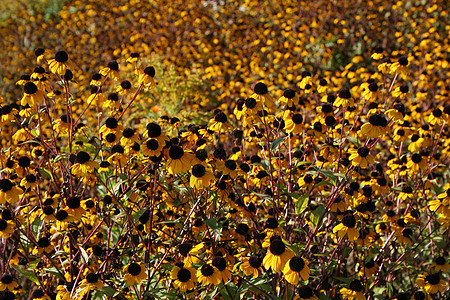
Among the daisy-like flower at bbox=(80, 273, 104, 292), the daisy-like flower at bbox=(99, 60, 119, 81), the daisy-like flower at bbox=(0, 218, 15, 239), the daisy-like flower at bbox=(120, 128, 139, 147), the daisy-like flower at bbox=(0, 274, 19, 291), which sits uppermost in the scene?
the daisy-like flower at bbox=(99, 60, 119, 81)

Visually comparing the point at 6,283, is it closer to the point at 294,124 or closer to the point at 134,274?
the point at 134,274

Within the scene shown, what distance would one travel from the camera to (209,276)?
1.67 metres

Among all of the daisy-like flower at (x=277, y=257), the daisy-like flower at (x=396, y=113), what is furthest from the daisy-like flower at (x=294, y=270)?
the daisy-like flower at (x=396, y=113)

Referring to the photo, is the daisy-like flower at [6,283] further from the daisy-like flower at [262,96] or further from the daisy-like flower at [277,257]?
the daisy-like flower at [262,96]

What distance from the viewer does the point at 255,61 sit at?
646cm

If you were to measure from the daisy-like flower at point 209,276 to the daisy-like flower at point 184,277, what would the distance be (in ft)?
0.16

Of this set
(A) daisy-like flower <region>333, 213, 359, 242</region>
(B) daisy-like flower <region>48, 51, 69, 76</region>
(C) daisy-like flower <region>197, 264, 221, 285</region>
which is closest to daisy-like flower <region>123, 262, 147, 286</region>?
(C) daisy-like flower <region>197, 264, 221, 285</region>

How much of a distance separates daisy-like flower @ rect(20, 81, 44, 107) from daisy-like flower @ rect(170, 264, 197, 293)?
1077 millimetres

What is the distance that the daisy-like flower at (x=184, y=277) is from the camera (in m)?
1.69

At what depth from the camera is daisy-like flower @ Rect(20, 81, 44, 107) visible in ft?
6.63

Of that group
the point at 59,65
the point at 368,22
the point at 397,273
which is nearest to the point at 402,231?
the point at 397,273

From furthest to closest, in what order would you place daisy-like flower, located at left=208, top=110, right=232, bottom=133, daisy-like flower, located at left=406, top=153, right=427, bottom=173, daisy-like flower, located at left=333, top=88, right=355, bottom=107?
daisy-like flower, located at left=406, top=153, right=427, bottom=173, daisy-like flower, located at left=333, top=88, right=355, bottom=107, daisy-like flower, located at left=208, top=110, right=232, bottom=133

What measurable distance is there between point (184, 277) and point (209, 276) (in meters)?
0.11

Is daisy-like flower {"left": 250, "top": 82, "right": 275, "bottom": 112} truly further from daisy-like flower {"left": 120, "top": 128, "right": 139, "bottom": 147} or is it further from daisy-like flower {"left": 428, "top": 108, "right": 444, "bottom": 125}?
daisy-like flower {"left": 428, "top": 108, "right": 444, "bottom": 125}
